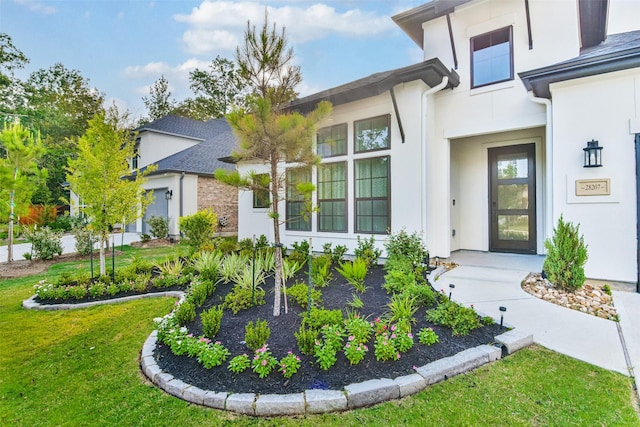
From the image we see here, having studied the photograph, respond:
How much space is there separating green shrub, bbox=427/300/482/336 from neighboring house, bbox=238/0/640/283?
8.57ft

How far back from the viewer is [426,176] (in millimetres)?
6621

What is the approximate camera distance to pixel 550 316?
390 cm

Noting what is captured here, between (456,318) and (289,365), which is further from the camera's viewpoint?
(456,318)

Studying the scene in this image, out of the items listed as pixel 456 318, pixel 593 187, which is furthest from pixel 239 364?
pixel 593 187

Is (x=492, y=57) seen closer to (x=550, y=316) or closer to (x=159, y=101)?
(x=550, y=316)

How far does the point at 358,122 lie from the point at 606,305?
224 inches

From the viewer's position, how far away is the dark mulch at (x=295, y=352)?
2.59 metres

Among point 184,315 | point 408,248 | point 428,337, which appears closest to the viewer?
point 428,337

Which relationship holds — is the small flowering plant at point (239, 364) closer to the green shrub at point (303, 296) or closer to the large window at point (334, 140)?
the green shrub at point (303, 296)

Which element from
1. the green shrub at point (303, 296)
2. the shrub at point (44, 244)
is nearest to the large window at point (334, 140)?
the green shrub at point (303, 296)

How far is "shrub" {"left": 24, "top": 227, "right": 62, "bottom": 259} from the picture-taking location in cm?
892

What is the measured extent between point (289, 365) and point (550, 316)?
11.1 ft

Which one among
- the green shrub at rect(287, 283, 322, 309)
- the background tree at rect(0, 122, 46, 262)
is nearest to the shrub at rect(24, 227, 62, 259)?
the background tree at rect(0, 122, 46, 262)

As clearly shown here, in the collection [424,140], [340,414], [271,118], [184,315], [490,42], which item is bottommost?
[340,414]
